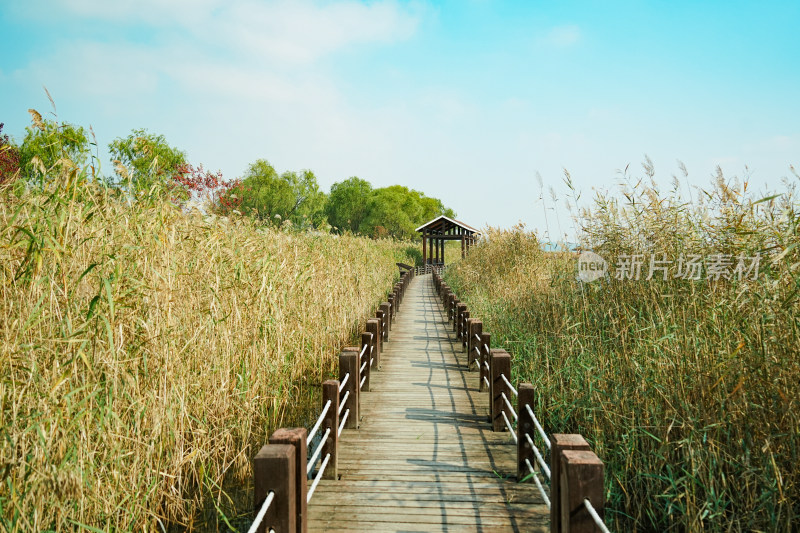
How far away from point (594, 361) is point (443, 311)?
7533 mm

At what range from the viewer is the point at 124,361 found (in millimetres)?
2754

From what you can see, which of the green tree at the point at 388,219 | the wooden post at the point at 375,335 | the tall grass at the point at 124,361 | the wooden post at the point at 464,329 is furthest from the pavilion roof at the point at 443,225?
the green tree at the point at 388,219

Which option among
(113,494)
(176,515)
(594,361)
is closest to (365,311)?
(594,361)

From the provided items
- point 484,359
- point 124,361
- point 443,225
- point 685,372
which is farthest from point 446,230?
point 124,361

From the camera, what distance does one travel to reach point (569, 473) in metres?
2.16

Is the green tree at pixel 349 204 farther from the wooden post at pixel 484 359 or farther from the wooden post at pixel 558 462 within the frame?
the wooden post at pixel 558 462

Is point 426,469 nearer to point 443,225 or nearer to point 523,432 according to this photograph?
point 523,432

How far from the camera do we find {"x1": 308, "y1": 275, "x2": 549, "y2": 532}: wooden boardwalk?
2.96 meters

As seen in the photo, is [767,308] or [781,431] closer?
[781,431]

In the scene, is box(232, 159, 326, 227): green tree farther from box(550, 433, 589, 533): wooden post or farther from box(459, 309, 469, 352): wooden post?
box(550, 433, 589, 533): wooden post

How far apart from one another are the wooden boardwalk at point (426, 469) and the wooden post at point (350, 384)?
12 centimetres

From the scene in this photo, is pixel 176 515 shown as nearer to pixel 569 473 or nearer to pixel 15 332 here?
pixel 15 332

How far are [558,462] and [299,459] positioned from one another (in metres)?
1.33

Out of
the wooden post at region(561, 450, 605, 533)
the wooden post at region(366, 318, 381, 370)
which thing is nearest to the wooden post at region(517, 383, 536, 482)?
the wooden post at region(561, 450, 605, 533)
